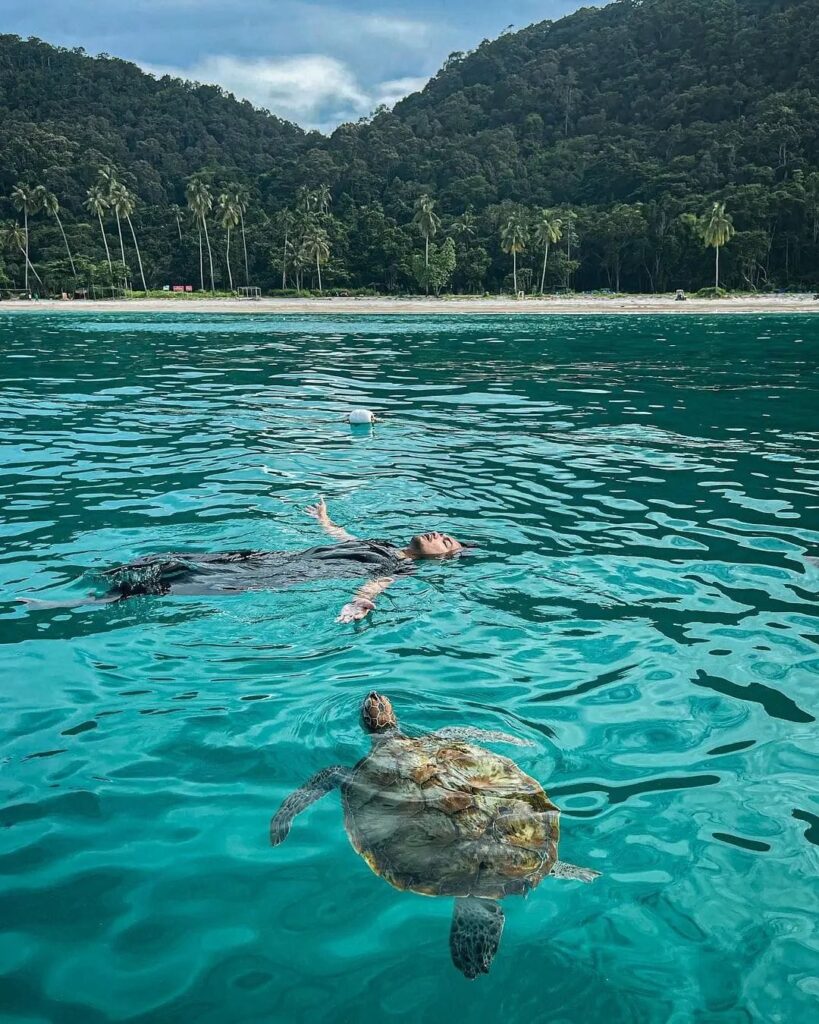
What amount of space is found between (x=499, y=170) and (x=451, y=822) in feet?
549

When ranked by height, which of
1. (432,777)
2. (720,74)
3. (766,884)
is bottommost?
(766,884)

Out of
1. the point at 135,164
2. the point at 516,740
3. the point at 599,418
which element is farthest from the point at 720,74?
the point at 516,740

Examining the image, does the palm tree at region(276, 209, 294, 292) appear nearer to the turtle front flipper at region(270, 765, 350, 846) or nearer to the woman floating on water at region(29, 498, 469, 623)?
the woman floating on water at region(29, 498, 469, 623)

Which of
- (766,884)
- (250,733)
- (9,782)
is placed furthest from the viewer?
(250,733)

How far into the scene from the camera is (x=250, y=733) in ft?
19.4

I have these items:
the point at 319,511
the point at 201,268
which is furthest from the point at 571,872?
the point at 201,268

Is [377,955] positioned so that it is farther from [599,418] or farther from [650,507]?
[599,418]

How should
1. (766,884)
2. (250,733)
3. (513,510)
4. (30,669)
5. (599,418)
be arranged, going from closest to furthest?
1. (766,884)
2. (250,733)
3. (30,669)
4. (513,510)
5. (599,418)

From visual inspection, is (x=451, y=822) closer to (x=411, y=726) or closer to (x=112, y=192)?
(x=411, y=726)

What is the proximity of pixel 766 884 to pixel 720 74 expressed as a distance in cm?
18743

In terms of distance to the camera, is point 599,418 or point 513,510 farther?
point 599,418

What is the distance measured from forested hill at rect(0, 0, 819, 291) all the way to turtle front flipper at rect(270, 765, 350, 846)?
10434 cm

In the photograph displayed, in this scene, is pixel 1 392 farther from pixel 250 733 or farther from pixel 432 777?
pixel 432 777

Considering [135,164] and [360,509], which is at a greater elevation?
[135,164]
